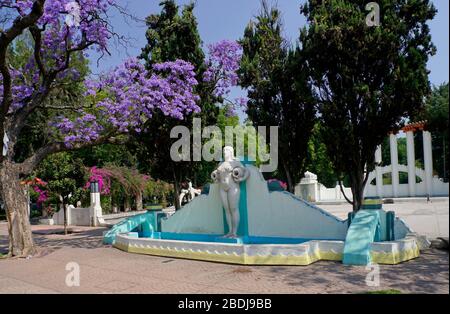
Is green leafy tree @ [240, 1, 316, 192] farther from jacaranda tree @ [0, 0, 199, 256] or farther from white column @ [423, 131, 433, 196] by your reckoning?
white column @ [423, 131, 433, 196]

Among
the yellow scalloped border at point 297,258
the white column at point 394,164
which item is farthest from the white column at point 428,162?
the yellow scalloped border at point 297,258

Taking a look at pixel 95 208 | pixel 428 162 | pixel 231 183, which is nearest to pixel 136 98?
pixel 231 183

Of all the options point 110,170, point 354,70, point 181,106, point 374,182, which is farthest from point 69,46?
point 374,182

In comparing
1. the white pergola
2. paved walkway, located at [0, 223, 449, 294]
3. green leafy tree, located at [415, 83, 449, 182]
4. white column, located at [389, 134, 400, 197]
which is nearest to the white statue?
paved walkway, located at [0, 223, 449, 294]

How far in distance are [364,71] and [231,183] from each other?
4477 millimetres

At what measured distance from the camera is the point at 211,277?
8.16m

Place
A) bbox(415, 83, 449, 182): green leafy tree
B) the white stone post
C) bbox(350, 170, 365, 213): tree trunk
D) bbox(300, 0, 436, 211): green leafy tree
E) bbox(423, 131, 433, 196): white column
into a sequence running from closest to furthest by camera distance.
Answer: bbox(415, 83, 449, 182): green leafy tree
bbox(300, 0, 436, 211): green leafy tree
bbox(350, 170, 365, 213): tree trunk
the white stone post
bbox(423, 131, 433, 196): white column

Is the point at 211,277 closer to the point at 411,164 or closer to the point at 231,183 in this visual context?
the point at 231,183

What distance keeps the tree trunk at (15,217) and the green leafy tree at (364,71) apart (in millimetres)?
8546

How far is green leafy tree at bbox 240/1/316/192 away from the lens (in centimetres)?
1336

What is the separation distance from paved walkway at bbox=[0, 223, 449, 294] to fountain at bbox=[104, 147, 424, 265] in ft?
1.01

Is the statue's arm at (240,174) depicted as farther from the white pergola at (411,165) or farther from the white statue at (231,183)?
the white pergola at (411,165)

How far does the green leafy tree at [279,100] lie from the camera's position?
43.8 feet

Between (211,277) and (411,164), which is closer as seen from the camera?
Answer: (211,277)
